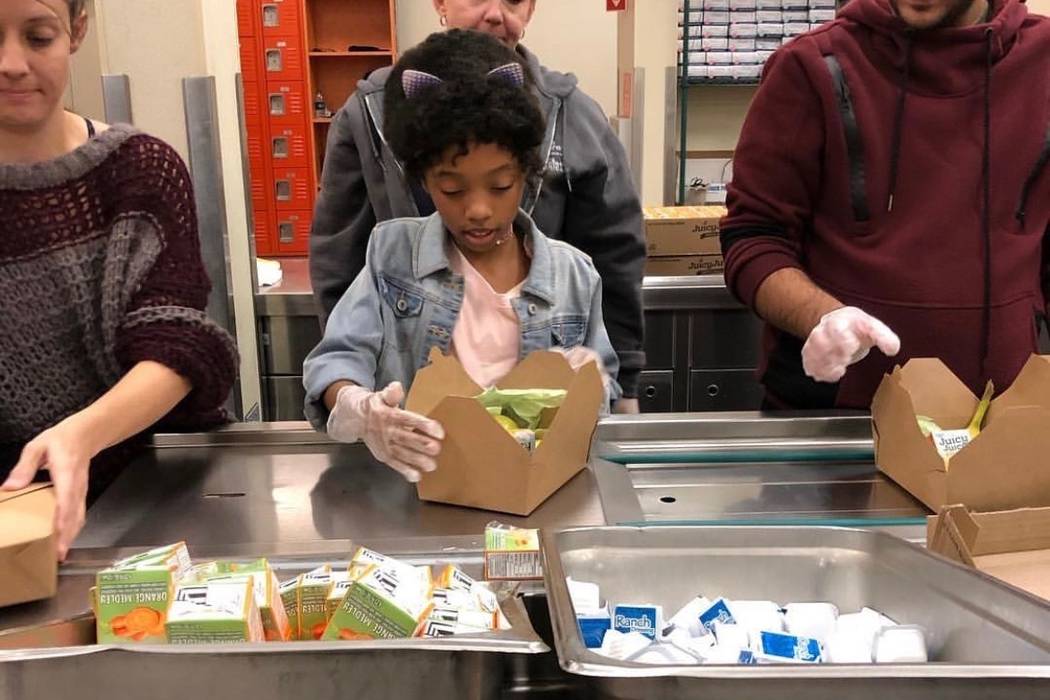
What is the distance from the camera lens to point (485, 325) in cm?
145

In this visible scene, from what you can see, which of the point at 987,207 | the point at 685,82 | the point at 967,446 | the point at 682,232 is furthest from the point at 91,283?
the point at 685,82

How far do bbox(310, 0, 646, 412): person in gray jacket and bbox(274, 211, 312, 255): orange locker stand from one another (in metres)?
2.81

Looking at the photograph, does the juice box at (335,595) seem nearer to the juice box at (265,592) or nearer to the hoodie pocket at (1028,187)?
the juice box at (265,592)

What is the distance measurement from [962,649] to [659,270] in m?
2.12

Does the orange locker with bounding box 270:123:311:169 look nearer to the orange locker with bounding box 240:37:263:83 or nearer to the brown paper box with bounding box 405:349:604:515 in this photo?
the orange locker with bounding box 240:37:263:83

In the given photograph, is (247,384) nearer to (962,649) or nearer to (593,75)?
(962,649)

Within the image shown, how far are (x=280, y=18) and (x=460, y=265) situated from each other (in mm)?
3934

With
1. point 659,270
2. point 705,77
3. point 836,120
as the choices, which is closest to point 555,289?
point 836,120

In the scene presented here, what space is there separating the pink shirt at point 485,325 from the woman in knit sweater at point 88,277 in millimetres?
351

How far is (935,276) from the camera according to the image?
Result: 4.92 ft

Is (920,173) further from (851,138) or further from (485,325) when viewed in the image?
(485,325)

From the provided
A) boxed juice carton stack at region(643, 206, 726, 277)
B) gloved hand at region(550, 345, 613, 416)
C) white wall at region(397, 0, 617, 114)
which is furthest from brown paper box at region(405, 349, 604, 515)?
white wall at region(397, 0, 617, 114)

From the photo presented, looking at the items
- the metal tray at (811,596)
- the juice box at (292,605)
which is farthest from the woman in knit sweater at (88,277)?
the metal tray at (811,596)

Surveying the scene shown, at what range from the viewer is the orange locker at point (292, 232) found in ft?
15.2
